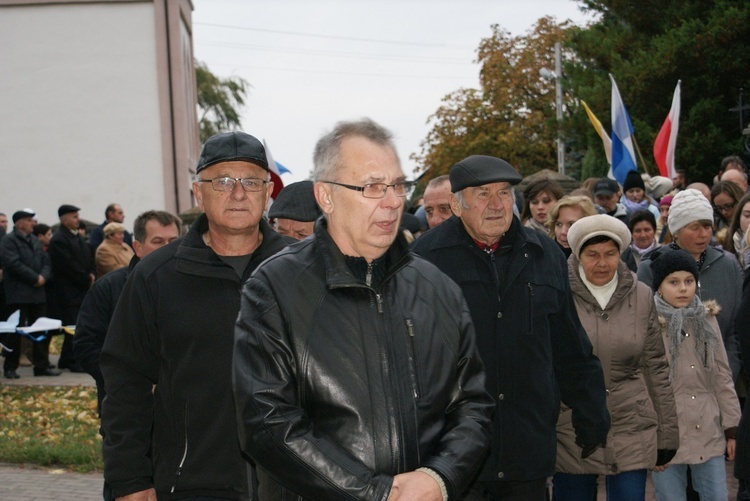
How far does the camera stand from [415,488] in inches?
111

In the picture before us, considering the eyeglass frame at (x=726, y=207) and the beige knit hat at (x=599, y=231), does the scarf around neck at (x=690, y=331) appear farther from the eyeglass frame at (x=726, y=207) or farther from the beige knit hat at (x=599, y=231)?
the eyeglass frame at (x=726, y=207)

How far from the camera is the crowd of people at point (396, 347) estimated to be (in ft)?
9.53

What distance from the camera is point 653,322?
17.9 ft

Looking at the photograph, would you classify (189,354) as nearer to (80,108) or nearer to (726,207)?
(726,207)

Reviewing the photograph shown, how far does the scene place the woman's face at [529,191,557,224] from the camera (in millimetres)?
8188

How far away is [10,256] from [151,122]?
47.5ft

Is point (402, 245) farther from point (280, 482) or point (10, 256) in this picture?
point (10, 256)

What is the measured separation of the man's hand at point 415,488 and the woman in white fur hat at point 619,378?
2.48 meters

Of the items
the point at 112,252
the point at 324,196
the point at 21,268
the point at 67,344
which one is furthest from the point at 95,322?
the point at 67,344

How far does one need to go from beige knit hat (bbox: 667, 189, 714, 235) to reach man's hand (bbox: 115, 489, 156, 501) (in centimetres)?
447

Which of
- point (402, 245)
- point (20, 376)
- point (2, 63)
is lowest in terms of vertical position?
point (20, 376)

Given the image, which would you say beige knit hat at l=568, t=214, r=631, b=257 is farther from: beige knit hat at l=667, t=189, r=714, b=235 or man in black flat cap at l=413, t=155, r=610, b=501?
beige knit hat at l=667, t=189, r=714, b=235

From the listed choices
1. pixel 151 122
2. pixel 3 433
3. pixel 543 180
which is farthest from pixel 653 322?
pixel 151 122

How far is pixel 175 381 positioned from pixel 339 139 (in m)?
1.39
